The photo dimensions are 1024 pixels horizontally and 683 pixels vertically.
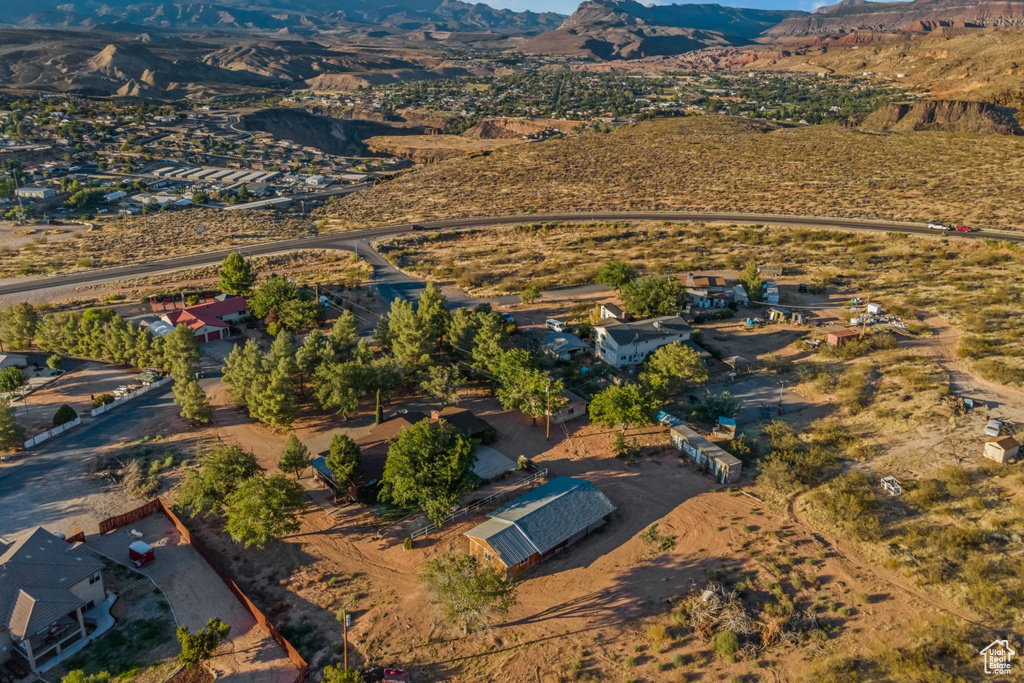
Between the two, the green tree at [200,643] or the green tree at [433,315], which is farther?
the green tree at [433,315]

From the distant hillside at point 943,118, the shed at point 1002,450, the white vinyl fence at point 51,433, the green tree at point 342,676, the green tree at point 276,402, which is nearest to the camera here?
the green tree at point 342,676

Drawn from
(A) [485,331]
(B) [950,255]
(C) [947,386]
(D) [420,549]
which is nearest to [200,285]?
(A) [485,331]

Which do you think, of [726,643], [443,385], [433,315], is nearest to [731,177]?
[433,315]

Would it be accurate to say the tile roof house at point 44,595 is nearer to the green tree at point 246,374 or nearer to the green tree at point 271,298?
the green tree at point 246,374

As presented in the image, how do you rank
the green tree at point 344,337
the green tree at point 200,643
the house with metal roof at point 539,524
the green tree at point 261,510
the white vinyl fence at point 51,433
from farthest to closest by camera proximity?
Result: the green tree at point 344,337, the white vinyl fence at point 51,433, the green tree at point 261,510, the house with metal roof at point 539,524, the green tree at point 200,643

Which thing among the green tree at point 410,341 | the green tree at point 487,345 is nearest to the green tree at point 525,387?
the green tree at point 487,345

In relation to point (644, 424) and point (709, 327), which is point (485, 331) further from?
point (709, 327)

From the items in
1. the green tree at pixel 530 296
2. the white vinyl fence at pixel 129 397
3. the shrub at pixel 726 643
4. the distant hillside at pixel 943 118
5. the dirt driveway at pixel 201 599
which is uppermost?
the distant hillside at pixel 943 118
